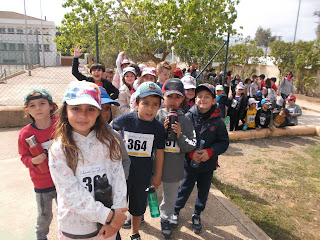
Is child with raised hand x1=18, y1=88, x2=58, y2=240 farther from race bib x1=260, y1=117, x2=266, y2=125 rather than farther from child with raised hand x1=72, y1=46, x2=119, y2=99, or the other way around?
race bib x1=260, y1=117, x2=266, y2=125

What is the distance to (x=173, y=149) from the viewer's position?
7.70 ft

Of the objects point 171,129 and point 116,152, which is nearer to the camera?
point 116,152

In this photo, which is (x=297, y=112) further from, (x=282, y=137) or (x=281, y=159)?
(x=281, y=159)

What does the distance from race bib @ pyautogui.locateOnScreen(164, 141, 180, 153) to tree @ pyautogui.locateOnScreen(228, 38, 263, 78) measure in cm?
1991

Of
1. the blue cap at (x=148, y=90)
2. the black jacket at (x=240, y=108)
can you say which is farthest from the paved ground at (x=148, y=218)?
the black jacket at (x=240, y=108)

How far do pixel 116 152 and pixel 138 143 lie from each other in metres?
0.51

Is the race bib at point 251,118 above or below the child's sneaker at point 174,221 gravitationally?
above

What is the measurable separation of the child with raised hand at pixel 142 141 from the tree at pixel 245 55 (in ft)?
66.1

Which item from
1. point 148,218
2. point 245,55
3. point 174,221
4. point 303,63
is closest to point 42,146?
point 148,218

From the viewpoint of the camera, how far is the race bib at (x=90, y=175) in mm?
1473

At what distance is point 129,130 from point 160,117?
41cm

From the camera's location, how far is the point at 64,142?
4.68 ft

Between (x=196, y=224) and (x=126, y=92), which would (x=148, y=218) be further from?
(x=126, y=92)

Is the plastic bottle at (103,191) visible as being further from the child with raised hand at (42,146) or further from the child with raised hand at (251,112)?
the child with raised hand at (251,112)
